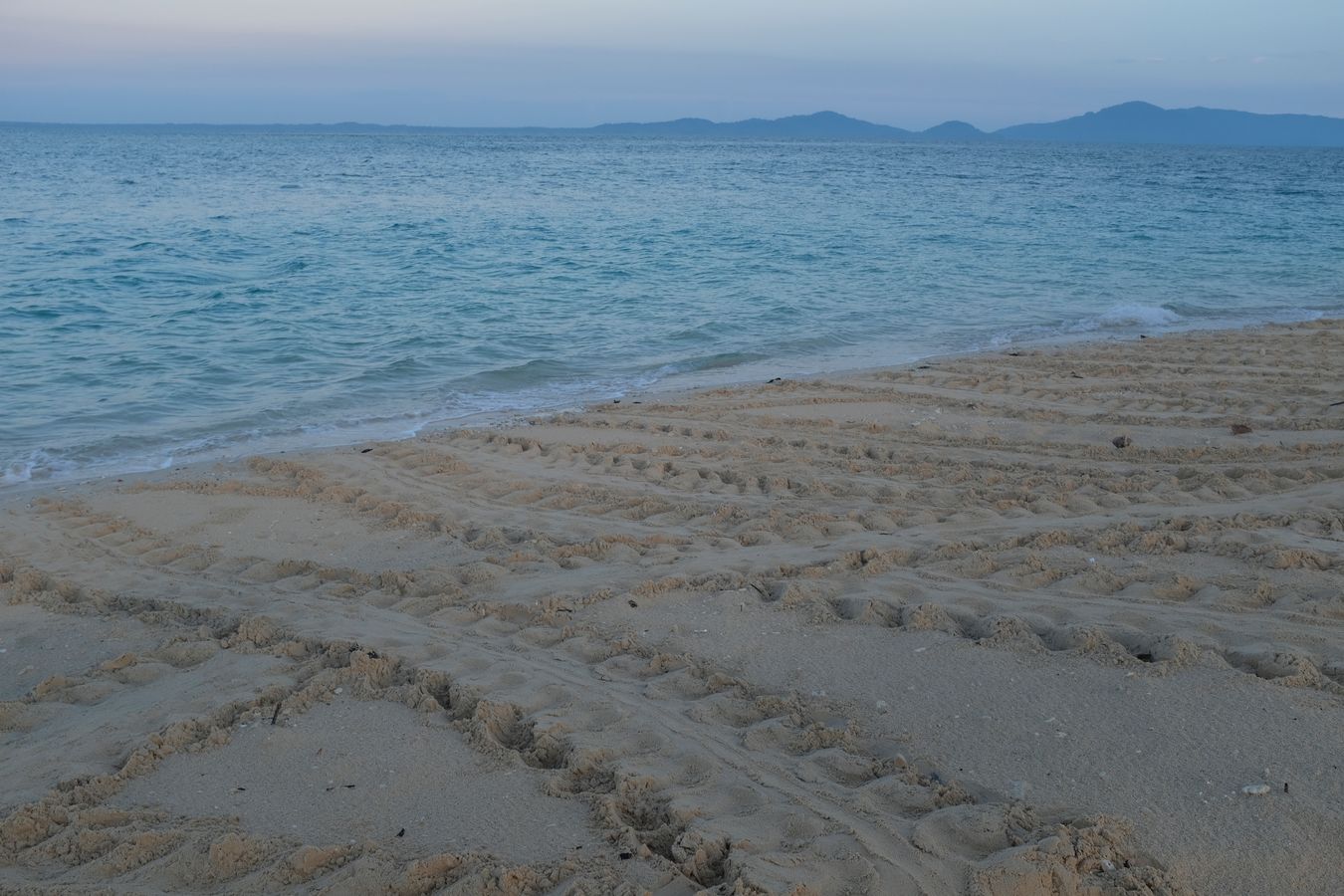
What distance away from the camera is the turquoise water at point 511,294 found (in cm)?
948

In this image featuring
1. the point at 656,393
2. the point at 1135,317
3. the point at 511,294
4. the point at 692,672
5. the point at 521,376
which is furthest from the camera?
the point at 511,294

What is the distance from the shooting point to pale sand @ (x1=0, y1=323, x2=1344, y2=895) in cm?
274

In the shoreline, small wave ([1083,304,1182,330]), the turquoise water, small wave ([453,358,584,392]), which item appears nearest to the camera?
the shoreline

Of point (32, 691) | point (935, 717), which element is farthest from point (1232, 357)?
point (32, 691)

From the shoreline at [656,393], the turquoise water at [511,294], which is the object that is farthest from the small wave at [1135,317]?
the shoreline at [656,393]

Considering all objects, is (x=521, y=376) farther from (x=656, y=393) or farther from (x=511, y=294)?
(x=511, y=294)

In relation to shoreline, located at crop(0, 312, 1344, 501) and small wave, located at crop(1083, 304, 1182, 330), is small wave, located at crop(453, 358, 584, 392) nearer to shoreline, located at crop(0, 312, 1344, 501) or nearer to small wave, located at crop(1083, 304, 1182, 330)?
Answer: shoreline, located at crop(0, 312, 1344, 501)

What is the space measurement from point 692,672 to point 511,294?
12.1 meters

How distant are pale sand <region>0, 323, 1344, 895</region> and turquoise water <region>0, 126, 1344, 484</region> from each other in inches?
111

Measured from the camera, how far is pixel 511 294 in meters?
15.2

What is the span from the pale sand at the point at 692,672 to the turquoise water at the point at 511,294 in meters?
2.81

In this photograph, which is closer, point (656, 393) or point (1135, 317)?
point (656, 393)

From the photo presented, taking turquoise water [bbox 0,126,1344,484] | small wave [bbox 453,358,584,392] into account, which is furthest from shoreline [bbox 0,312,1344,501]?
small wave [bbox 453,358,584,392]

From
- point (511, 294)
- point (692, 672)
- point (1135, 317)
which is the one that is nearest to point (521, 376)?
point (511, 294)
